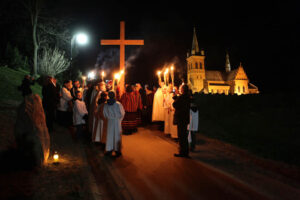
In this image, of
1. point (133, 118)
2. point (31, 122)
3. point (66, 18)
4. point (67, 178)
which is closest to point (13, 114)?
point (133, 118)

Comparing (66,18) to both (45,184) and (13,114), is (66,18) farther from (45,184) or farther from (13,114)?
(45,184)

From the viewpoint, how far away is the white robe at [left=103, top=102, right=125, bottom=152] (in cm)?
709

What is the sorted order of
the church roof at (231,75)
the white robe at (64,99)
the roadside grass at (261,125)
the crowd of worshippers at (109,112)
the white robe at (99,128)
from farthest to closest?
the church roof at (231,75)
the white robe at (64,99)
the roadside grass at (261,125)
the white robe at (99,128)
the crowd of worshippers at (109,112)

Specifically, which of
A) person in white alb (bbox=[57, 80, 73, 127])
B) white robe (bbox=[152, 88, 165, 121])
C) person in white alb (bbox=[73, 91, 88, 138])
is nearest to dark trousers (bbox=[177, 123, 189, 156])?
person in white alb (bbox=[73, 91, 88, 138])

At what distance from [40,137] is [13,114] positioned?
675cm

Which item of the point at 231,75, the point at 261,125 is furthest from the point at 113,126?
the point at 231,75

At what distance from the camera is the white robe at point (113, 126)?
7090mm

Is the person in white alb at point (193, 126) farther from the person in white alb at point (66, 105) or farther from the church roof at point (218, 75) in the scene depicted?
the church roof at point (218, 75)

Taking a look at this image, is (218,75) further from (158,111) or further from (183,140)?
(183,140)

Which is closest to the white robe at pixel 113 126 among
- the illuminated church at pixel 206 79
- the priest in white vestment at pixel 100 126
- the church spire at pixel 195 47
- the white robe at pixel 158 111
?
the priest in white vestment at pixel 100 126

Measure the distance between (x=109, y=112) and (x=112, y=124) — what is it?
359mm

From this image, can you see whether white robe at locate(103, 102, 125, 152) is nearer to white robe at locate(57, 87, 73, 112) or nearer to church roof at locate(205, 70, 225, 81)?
white robe at locate(57, 87, 73, 112)

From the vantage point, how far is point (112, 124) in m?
7.18

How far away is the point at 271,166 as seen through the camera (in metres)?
6.46
